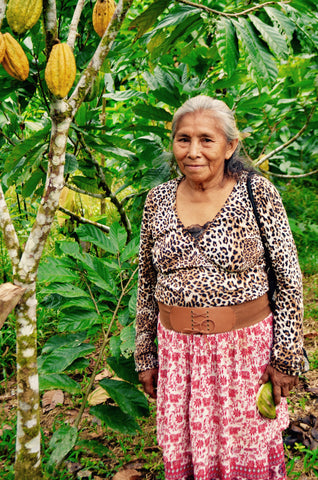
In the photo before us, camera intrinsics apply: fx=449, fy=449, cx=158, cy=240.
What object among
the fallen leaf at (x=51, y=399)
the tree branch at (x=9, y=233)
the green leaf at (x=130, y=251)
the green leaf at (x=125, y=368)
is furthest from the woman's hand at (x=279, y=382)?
the fallen leaf at (x=51, y=399)

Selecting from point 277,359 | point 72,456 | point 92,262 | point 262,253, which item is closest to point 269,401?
point 277,359

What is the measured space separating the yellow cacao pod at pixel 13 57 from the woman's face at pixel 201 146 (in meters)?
0.48

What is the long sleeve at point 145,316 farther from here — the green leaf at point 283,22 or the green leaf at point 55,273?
the green leaf at point 283,22

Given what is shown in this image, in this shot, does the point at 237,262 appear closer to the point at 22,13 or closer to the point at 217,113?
the point at 217,113

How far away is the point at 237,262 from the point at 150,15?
768 mm

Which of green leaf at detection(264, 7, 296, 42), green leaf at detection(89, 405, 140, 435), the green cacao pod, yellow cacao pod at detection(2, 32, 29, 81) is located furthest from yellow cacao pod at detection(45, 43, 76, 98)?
green leaf at detection(89, 405, 140, 435)

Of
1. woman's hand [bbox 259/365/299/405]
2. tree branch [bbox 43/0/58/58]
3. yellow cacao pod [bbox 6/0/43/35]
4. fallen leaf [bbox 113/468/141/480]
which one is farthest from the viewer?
fallen leaf [bbox 113/468/141/480]

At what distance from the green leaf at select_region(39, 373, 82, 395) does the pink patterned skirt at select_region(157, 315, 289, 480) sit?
357 mm

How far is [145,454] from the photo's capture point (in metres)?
1.92

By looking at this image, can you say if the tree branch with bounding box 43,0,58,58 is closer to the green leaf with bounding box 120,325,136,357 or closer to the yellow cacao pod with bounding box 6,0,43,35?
the yellow cacao pod with bounding box 6,0,43,35

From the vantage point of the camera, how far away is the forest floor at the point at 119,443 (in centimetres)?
176

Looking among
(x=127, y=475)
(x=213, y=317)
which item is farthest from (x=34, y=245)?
(x=127, y=475)

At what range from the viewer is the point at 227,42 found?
4.02 feet

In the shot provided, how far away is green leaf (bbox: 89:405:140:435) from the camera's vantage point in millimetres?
1611
